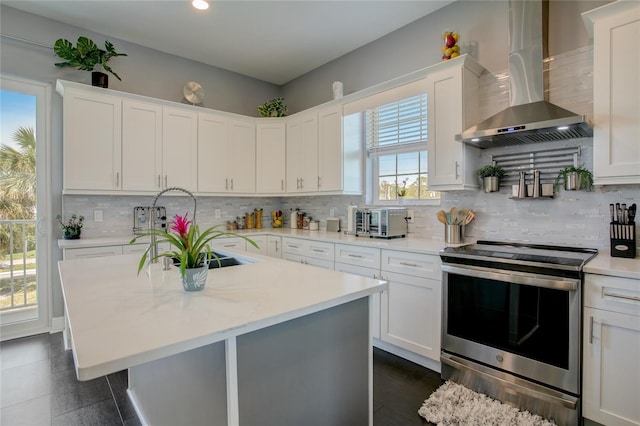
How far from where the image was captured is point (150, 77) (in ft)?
12.6

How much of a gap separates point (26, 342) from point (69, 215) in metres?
1.23

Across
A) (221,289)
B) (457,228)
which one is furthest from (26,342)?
(457,228)

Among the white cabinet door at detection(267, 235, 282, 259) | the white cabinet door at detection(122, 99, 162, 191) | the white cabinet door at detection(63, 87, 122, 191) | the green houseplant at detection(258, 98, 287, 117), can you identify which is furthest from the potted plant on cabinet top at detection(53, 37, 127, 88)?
the white cabinet door at detection(267, 235, 282, 259)

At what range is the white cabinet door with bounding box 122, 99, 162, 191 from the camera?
11.1 feet

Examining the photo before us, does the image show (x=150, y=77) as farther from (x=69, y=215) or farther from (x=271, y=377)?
(x=271, y=377)

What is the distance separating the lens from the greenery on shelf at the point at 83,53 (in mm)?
3133

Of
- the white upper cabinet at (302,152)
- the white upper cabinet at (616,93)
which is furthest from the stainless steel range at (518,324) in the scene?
the white upper cabinet at (302,152)

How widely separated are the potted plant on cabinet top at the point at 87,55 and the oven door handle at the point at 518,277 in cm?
367

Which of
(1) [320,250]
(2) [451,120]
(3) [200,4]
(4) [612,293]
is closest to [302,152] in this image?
(1) [320,250]

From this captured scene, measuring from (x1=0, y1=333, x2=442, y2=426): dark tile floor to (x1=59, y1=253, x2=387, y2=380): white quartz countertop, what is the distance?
2.92 ft

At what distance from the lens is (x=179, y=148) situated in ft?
12.3

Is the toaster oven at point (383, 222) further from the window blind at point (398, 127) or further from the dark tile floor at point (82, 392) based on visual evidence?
the dark tile floor at point (82, 392)

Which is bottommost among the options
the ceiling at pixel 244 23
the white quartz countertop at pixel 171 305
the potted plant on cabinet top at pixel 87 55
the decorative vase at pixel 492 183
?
the white quartz countertop at pixel 171 305

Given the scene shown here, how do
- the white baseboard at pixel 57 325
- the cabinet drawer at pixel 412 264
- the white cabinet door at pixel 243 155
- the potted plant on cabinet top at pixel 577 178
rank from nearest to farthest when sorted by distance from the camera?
the potted plant on cabinet top at pixel 577 178
the cabinet drawer at pixel 412 264
the white baseboard at pixel 57 325
the white cabinet door at pixel 243 155
